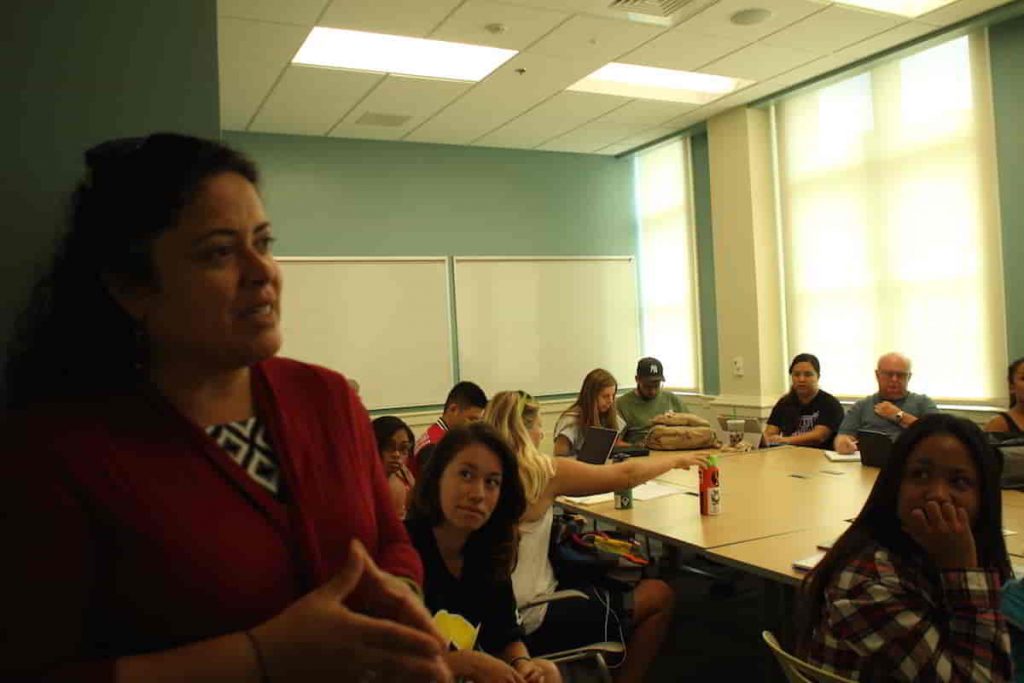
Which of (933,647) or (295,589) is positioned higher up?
(295,589)

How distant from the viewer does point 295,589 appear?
2.66ft

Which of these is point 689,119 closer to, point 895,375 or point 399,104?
point 399,104

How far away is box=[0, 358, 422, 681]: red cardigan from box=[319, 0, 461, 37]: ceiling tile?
3.49 metres

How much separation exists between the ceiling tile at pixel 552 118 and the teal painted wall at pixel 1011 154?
2.33 meters

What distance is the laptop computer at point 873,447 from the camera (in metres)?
3.67

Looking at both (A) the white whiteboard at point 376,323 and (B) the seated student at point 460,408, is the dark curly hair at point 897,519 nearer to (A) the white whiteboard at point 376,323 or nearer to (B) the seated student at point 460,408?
(B) the seated student at point 460,408

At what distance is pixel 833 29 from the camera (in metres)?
4.48

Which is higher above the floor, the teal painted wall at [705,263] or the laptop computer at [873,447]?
the teal painted wall at [705,263]

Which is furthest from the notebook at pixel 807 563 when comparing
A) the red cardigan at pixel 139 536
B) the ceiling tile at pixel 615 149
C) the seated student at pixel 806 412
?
the ceiling tile at pixel 615 149

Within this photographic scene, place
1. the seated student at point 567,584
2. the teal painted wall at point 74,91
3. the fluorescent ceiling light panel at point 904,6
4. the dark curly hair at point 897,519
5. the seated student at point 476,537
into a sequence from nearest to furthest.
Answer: the teal painted wall at point 74,91, the dark curly hair at point 897,519, the seated student at point 476,537, the seated student at point 567,584, the fluorescent ceiling light panel at point 904,6

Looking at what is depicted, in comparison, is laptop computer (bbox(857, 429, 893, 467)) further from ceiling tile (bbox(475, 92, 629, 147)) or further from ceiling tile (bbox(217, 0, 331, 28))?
ceiling tile (bbox(217, 0, 331, 28))

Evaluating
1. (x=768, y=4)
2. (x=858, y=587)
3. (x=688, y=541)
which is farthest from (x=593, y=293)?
(x=858, y=587)

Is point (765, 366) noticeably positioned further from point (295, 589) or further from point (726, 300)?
point (295, 589)

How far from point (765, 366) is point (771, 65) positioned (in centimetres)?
226
